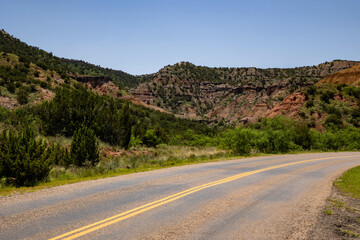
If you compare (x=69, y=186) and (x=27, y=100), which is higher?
(x=27, y=100)

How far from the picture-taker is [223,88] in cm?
10488

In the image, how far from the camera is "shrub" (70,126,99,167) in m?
15.8

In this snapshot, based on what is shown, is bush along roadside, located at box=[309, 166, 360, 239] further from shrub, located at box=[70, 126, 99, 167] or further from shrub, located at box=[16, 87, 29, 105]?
shrub, located at box=[16, 87, 29, 105]

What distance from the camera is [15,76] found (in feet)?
130

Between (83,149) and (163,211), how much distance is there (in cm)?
1199

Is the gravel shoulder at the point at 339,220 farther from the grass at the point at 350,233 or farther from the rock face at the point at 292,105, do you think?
the rock face at the point at 292,105

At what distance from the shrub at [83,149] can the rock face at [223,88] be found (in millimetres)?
64744

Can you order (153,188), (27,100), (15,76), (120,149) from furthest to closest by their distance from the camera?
1. (15,76)
2. (27,100)
3. (120,149)
4. (153,188)

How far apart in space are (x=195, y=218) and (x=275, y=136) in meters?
27.3

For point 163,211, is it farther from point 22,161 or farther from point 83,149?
point 83,149

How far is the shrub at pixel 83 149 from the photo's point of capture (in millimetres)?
15781

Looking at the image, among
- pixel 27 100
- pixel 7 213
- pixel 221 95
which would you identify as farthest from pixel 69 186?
pixel 221 95

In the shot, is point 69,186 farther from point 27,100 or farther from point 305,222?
point 27,100

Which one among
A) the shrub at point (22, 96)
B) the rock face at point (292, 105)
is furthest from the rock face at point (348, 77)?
the shrub at point (22, 96)
